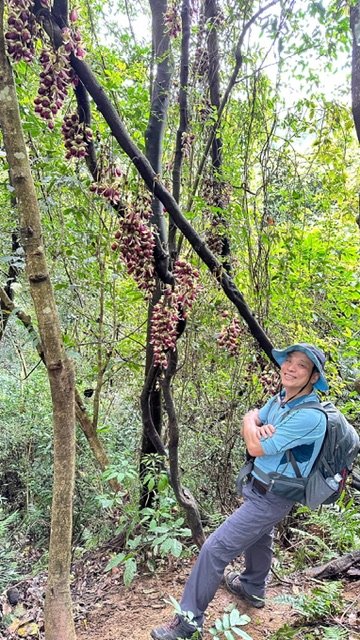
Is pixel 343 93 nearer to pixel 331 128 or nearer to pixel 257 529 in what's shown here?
pixel 331 128

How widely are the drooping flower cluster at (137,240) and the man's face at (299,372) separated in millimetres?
980

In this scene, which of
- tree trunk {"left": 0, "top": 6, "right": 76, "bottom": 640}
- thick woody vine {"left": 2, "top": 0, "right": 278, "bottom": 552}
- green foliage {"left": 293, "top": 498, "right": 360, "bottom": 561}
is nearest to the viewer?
tree trunk {"left": 0, "top": 6, "right": 76, "bottom": 640}

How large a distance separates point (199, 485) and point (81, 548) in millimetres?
1159

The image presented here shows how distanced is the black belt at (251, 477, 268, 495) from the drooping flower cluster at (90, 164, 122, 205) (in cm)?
174

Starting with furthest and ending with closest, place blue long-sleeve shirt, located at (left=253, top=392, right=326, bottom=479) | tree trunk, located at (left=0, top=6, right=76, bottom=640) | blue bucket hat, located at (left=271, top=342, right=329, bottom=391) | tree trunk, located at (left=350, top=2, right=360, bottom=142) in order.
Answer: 1. blue bucket hat, located at (left=271, top=342, right=329, bottom=391)
2. blue long-sleeve shirt, located at (left=253, top=392, right=326, bottom=479)
3. tree trunk, located at (left=350, top=2, right=360, bottom=142)
4. tree trunk, located at (left=0, top=6, right=76, bottom=640)

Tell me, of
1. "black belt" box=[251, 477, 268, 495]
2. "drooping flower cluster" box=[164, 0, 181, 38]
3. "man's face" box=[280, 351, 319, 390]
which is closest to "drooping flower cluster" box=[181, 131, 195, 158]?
"drooping flower cluster" box=[164, 0, 181, 38]

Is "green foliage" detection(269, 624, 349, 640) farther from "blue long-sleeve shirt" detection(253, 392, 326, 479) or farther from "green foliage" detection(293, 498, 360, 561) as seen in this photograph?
"green foliage" detection(293, 498, 360, 561)

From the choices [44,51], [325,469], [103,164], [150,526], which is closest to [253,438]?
[325,469]

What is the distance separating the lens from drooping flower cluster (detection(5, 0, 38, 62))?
1836 mm

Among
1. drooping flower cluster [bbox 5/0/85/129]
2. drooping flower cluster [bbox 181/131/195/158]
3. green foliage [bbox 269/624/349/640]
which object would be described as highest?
drooping flower cluster [bbox 181/131/195/158]

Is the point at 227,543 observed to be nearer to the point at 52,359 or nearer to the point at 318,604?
the point at 318,604

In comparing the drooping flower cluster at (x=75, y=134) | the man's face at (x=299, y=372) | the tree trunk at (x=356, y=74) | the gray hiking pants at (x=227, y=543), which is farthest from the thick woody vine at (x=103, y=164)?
the tree trunk at (x=356, y=74)

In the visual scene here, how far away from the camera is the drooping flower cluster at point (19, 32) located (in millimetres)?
1836

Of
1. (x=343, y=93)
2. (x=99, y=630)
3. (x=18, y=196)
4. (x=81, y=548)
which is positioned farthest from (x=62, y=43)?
(x=81, y=548)
